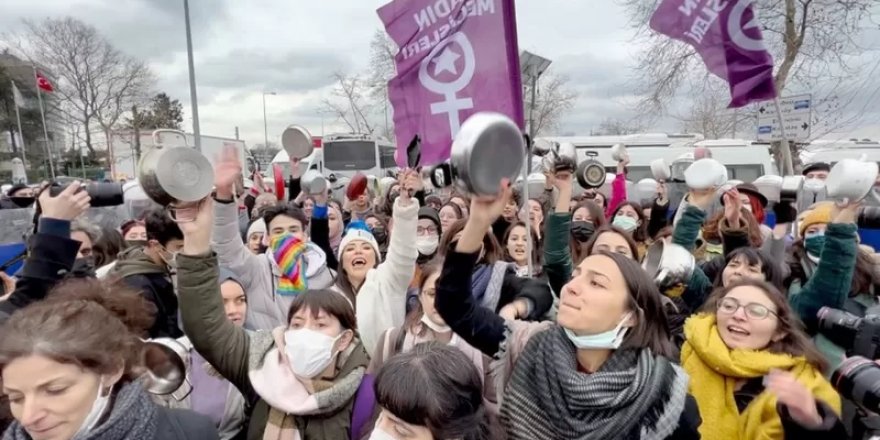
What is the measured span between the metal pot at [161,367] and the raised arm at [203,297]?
0.09 metres

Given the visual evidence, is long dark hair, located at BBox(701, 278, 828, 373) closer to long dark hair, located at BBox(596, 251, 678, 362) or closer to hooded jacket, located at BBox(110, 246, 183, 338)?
long dark hair, located at BBox(596, 251, 678, 362)

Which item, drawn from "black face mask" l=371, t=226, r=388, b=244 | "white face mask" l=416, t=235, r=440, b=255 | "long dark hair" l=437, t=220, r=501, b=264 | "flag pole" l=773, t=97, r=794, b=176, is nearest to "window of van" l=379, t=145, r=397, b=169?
"black face mask" l=371, t=226, r=388, b=244

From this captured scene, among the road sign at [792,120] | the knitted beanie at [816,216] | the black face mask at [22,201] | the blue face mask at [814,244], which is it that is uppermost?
the road sign at [792,120]

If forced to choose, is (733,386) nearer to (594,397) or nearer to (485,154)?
(594,397)

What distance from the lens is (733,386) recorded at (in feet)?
7.73

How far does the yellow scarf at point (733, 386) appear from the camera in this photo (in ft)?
7.18

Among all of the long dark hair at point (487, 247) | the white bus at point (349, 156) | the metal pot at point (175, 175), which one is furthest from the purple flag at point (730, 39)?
the white bus at point (349, 156)

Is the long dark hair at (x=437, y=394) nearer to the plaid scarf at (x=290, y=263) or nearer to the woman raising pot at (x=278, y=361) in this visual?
the woman raising pot at (x=278, y=361)

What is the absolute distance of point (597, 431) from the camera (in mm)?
1840

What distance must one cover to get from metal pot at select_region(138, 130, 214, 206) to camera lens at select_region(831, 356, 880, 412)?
6.79 feet

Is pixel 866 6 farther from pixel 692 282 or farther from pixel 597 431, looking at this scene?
pixel 597 431

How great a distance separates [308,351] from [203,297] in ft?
1.47

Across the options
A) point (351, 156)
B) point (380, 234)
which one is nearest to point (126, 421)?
point (380, 234)

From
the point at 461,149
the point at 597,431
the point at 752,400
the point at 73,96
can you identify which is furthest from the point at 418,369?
the point at 73,96
